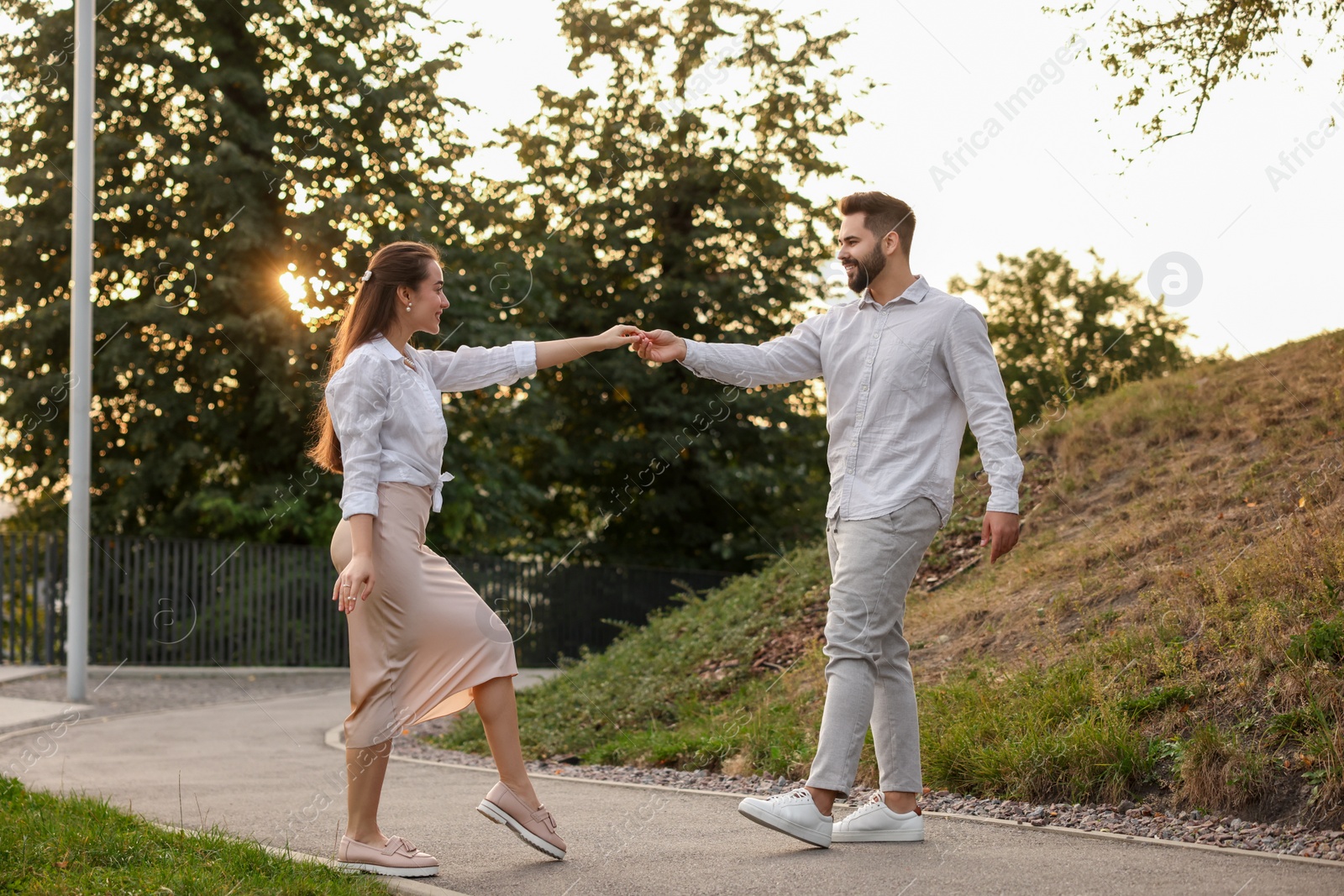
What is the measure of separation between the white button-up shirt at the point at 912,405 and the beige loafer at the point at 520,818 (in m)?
1.53

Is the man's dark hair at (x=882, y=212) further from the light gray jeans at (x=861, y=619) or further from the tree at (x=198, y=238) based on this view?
the tree at (x=198, y=238)

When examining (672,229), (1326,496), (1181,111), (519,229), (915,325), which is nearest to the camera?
(915,325)

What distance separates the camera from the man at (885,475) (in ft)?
14.5

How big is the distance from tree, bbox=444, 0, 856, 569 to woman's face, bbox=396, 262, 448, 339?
69.6ft

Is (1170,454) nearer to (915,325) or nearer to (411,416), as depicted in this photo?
(915,325)

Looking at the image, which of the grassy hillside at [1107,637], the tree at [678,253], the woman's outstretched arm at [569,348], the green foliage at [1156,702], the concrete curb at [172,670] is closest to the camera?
the woman's outstretched arm at [569,348]

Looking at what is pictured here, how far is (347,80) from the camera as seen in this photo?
1986 cm

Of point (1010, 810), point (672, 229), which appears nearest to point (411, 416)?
point (1010, 810)

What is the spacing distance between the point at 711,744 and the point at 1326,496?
4.21 m

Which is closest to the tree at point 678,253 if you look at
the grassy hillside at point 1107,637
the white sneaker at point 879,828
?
the grassy hillside at point 1107,637

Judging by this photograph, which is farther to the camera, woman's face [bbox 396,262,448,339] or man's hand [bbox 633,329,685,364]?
man's hand [bbox 633,329,685,364]

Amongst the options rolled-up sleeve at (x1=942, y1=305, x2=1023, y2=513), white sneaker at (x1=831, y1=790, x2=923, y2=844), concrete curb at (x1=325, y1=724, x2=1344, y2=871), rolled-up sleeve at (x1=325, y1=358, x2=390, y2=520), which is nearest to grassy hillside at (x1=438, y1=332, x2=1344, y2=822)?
concrete curb at (x1=325, y1=724, x2=1344, y2=871)

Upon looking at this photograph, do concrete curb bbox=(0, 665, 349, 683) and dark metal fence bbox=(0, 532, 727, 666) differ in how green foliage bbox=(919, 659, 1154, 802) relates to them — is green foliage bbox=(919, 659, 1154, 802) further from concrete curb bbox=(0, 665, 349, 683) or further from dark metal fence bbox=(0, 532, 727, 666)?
concrete curb bbox=(0, 665, 349, 683)

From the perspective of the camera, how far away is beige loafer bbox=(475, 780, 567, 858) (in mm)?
4262
